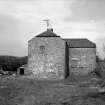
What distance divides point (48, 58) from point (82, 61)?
31.3 feet

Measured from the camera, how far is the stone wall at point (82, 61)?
4438 cm

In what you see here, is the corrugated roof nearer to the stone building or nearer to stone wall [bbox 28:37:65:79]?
the stone building

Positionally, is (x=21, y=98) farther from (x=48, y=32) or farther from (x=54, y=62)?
(x=48, y=32)

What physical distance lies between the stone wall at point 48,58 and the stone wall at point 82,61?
667cm

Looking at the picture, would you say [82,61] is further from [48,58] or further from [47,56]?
[47,56]

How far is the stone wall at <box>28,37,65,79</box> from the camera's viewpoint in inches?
1510

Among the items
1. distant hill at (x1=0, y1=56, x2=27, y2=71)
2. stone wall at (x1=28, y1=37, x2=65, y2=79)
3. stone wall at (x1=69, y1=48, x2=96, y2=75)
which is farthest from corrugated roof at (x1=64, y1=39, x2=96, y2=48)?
distant hill at (x1=0, y1=56, x2=27, y2=71)

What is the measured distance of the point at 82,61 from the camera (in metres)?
44.8

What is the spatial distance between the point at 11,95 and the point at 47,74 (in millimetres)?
17037

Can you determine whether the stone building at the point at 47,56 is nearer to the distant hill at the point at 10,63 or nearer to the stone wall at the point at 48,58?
the stone wall at the point at 48,58

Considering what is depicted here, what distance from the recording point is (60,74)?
3853 cm

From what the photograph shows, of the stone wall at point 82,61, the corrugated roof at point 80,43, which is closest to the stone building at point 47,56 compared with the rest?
the stone wall at point 82,61

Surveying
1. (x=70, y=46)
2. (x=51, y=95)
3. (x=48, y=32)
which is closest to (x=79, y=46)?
(x=70, y=46)

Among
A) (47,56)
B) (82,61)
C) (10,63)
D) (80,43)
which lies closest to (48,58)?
(47,56)
